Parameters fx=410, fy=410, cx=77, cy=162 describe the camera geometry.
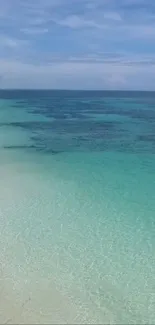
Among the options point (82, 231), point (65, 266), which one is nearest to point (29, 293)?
point (65, 266)

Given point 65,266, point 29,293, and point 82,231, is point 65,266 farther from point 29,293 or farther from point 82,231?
point 82,231

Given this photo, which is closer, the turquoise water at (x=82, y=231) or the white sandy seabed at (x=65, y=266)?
the white sandy seabed at (x=65, y=266)

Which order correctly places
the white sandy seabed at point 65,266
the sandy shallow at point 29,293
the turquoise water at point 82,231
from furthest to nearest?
1. the turquoise water at point 82,231
2. the white sandy seabed at point 65,266
3. the sandy shallow at point 29,293

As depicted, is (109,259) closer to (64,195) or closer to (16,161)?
(64,195)

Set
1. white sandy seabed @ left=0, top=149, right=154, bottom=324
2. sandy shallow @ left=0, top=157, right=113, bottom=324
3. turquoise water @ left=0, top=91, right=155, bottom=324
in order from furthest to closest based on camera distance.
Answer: turquoise water @ left=0, top=91, right=155, bottom=324
white sandy seabed @ left=0, top=149, right=154, bottom=324
sandy shallow @ left=0, top=157, right=113, bottom=324

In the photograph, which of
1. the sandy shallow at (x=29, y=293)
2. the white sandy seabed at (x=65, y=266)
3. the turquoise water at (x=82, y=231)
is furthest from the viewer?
the turquoise water at (x=82, y=231)

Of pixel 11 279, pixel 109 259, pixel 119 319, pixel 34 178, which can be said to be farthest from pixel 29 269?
pixel 34 178
